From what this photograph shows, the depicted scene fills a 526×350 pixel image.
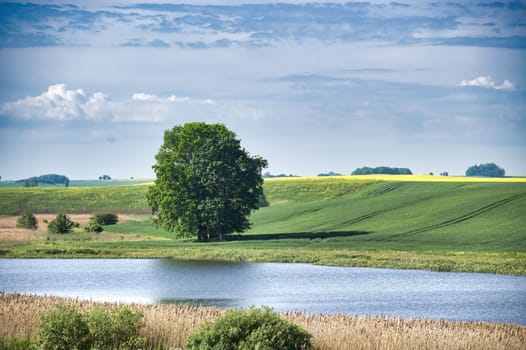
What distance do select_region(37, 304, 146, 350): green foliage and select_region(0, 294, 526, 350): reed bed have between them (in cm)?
84

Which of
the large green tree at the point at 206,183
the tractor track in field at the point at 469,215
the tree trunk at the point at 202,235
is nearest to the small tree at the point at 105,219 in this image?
the large green tree at the point at 206,183

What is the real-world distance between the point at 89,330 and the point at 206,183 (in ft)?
198

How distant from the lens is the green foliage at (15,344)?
23.9 m

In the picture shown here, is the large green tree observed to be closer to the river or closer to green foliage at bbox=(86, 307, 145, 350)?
the river

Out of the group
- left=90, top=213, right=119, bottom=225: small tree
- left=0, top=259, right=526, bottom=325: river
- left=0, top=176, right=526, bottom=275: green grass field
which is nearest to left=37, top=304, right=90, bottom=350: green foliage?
left=0, top=259, right=526, bottom=325: river

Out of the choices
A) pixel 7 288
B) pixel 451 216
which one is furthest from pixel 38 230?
pixel 7 288

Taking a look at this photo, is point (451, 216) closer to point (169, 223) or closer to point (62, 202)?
point (169, 223)

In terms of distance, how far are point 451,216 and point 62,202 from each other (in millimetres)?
68576

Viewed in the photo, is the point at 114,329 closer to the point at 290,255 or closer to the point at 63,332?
the point at 63,332

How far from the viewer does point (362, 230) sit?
86875mm

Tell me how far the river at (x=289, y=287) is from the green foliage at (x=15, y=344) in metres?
15.2

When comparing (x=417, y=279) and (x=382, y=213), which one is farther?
(x=382, y=213)

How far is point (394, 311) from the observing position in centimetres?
3781

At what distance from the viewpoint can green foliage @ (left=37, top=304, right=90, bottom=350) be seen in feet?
75.3
